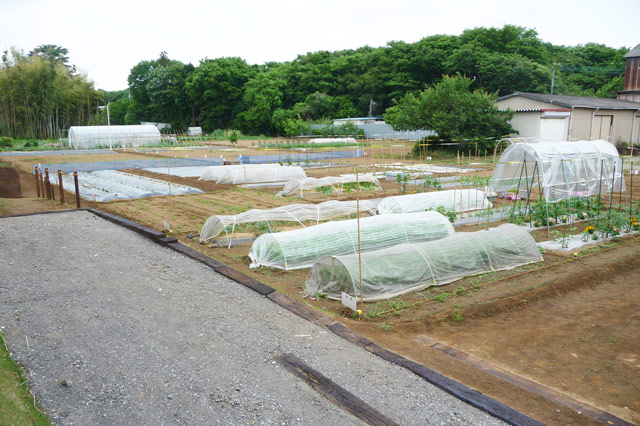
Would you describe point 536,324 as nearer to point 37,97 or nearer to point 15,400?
point 15,400

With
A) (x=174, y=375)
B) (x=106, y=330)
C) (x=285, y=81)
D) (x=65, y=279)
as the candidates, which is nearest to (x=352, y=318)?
(x=174, y=375)

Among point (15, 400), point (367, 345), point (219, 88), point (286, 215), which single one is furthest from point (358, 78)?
point (15, 400)

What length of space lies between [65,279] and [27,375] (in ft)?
9.65

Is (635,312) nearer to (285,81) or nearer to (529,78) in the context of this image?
(529,78)

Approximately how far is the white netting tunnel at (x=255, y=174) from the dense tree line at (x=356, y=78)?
22.7 meters

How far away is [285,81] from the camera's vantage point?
53562mm

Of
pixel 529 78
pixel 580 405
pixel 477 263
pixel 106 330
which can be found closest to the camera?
pixel 580 405

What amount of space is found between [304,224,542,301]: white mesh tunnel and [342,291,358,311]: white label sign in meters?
0.27

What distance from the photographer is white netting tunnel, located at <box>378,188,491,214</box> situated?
462 inches

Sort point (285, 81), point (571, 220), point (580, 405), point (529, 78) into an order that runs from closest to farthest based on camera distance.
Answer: point (580, 405) < point (571, 220) < point (529, 78) < point (285, 81)

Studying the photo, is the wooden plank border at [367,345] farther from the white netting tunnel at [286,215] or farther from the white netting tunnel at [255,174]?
the white netting tunnel at [255,174]

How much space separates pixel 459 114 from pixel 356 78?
2594 cm

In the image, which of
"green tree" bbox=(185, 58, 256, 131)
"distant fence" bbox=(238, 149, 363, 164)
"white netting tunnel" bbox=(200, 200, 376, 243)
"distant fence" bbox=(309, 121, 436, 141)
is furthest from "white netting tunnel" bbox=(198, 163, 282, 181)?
"green tree" bbox=(185, 58, 256, 131)

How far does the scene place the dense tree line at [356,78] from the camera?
134 ft
